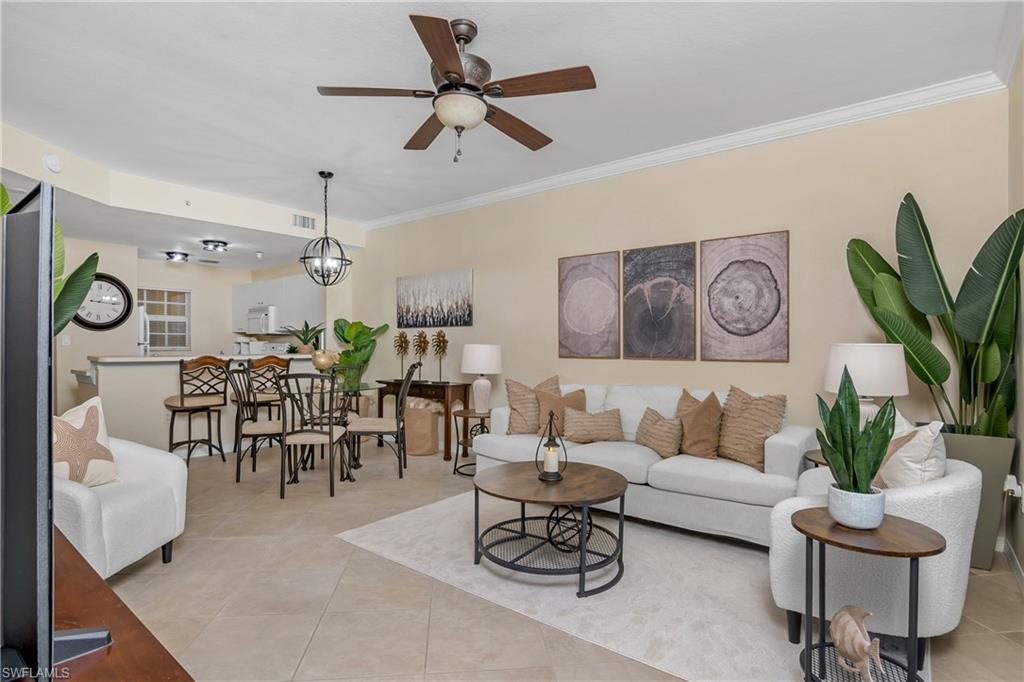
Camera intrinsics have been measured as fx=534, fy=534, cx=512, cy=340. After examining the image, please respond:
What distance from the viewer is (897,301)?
10.6ft

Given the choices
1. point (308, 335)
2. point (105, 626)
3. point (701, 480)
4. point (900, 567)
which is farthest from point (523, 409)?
point (308, 335)

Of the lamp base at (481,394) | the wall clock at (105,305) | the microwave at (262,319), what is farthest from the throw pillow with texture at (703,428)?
the wall clock at (105,305)

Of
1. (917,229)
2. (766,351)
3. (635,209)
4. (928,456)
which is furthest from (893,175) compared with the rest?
(928,456)

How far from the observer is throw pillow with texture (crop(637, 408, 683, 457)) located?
12.0ft

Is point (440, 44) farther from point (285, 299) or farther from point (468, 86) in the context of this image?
point (285, 299)

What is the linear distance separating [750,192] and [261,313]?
7.17 m

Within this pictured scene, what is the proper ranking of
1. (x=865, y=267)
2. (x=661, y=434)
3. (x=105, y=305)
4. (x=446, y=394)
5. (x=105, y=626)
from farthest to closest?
(x=105, y=305) < (x=446, y=394) < (x=661, y=434) < (x=865, y=267) < (x=105, y=626)

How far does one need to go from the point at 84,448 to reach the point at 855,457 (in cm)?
338

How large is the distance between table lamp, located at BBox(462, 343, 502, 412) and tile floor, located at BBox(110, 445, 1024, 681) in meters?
1.95

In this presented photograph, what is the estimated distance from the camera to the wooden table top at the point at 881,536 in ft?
5.28

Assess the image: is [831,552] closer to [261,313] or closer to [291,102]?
[291,102]

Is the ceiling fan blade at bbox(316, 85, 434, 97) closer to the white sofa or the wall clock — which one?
the white sofa

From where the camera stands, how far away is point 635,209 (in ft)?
15.1

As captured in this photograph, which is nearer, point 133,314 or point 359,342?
point 359,342
